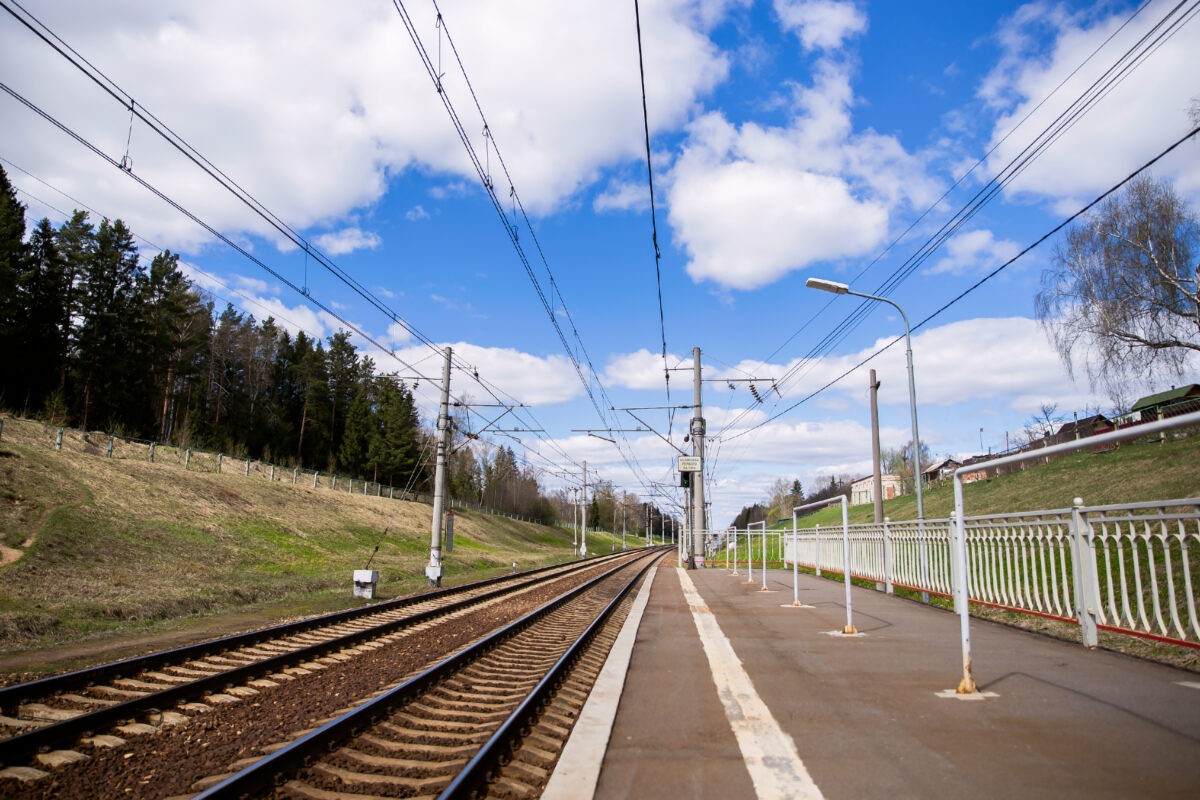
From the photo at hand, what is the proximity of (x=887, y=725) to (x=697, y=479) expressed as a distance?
2596cm

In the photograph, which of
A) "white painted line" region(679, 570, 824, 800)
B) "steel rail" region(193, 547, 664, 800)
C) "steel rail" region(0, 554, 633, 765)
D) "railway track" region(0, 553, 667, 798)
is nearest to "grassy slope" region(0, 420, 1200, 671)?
"railway track" region(0, 553, 667, 798)

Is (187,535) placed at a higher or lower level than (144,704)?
higher

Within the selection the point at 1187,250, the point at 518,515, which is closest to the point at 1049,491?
the point at 1187,250

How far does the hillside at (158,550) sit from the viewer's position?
13.6m

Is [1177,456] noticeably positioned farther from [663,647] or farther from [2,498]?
[2,498]

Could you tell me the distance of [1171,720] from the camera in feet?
14.8

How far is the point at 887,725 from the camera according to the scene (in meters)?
4.66

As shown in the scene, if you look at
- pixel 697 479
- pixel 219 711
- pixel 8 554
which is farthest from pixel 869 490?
pixel 219 711

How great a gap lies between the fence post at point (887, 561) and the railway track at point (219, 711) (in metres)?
8.46

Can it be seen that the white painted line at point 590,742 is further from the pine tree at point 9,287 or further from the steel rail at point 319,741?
the pine tree at point 9,287

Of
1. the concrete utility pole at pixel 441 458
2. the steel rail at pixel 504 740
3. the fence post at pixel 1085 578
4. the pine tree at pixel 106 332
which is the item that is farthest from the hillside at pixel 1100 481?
the pine tree at pixel 106 332

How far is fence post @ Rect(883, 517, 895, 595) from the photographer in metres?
15.5

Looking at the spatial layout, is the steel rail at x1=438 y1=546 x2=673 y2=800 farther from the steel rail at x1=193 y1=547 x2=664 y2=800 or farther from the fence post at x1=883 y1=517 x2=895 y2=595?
the fence post at x1=883 y1=517 x2=895 y2=595

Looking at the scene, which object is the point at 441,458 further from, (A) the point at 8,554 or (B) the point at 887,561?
(B) the point at 887,561
